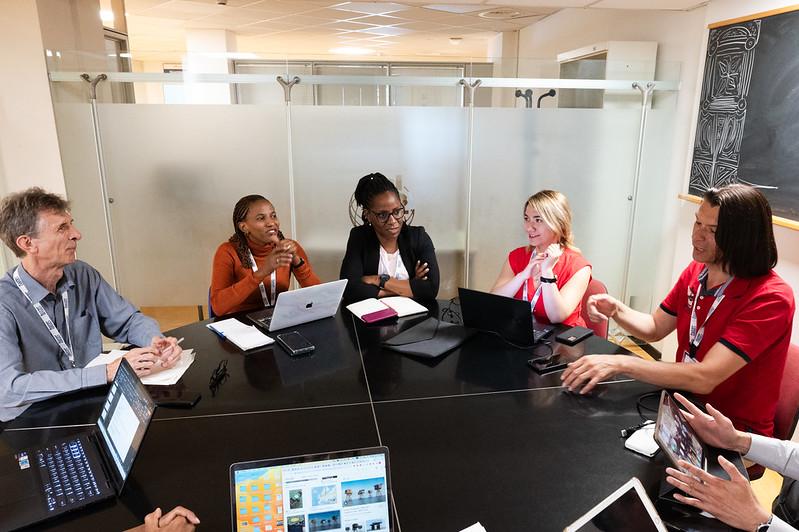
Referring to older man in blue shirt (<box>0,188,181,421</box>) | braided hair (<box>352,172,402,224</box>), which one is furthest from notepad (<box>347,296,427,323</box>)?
older man in blue shirt (<box>0,188,181,421</box>)

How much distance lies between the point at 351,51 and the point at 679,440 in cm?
925

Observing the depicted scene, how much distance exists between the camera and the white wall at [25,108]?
3.38 meters

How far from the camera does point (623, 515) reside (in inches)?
40.0

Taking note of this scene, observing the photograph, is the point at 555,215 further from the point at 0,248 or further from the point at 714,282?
the point at 0,248

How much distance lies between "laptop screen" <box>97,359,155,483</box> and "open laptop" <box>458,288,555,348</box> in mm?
1172

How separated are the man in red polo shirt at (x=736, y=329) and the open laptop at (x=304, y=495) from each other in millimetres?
921

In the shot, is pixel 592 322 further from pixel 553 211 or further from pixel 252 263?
pixel 252 263

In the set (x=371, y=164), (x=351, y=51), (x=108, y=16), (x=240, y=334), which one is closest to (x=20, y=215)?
(x=240, y=334)

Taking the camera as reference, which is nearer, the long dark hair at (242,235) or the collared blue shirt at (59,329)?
the collared blue shirt at (59,329)

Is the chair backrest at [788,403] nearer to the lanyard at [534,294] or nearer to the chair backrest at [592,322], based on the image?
the chair backrest at [592,322]

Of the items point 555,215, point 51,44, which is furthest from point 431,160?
point 51,44

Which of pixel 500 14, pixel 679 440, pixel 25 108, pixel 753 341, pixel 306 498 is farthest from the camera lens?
pixel 500 14

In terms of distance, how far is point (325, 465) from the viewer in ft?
3.22

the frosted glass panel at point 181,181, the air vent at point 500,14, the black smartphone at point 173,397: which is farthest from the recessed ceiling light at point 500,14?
the black smartphone at point 173,397
